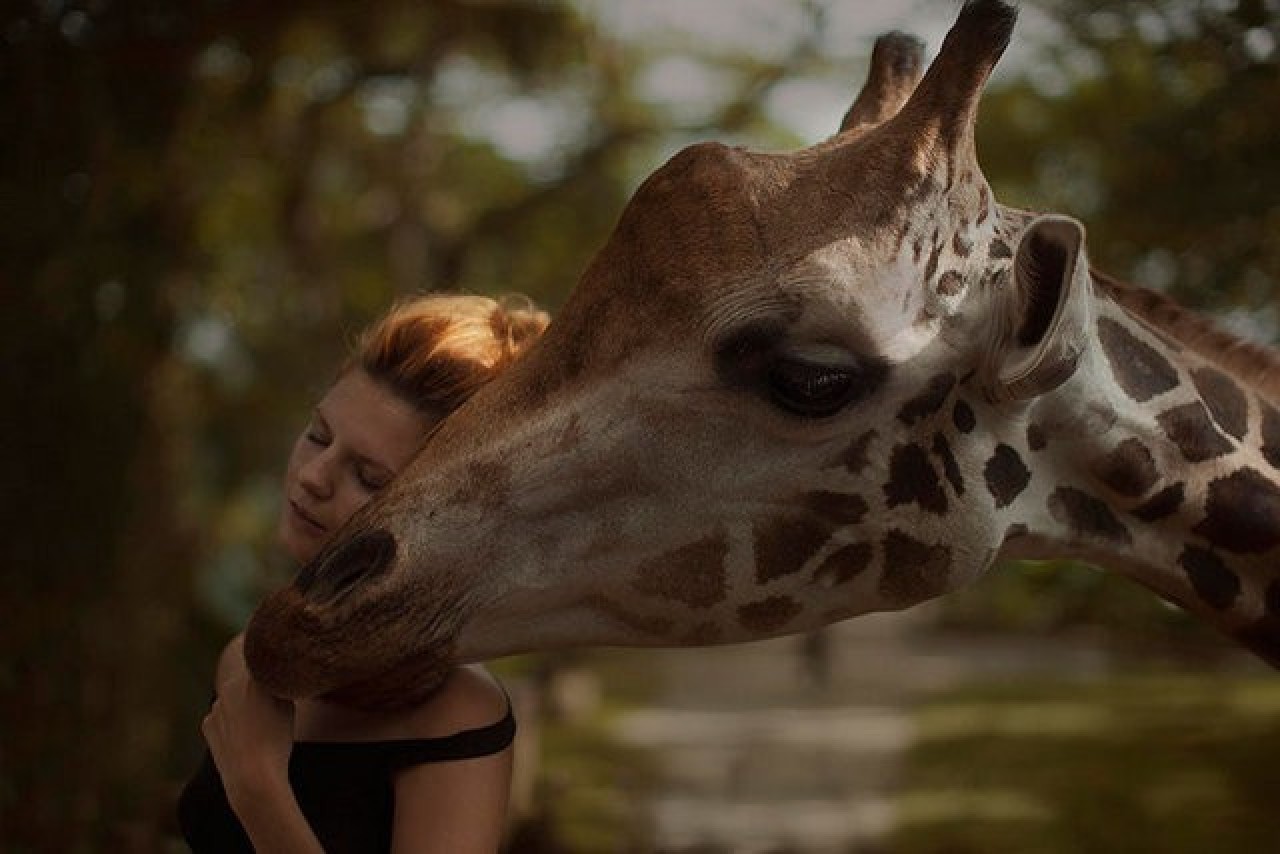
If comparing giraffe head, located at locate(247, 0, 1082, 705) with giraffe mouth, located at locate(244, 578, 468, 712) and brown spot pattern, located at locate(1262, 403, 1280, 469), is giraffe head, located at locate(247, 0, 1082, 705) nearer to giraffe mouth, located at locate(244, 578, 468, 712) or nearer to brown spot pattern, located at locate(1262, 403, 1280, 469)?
giraffe mouth, located at locate(244, 578, 468, 712)

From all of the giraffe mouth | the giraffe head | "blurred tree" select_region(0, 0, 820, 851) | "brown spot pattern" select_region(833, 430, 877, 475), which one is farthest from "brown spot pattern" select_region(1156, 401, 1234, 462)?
"blurred tree" select_region(0, 0, 820, 851)

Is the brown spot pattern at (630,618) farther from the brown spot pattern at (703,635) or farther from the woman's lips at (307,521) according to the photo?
the woman's lips at (307,521)

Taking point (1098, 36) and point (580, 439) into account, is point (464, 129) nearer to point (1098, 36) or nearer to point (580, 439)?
point (1098, 36)

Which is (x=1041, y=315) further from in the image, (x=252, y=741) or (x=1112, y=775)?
(x=1112, y=775)

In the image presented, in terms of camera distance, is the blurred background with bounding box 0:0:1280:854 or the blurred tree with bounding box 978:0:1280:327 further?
the blurred background with bounding box 0:0:1280:854

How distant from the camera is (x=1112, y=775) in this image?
5109 mm

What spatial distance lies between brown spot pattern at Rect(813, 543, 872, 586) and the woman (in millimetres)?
344

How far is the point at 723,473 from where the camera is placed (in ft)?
4.25

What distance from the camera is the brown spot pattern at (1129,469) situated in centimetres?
140

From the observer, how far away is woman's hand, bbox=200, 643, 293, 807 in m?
1.24

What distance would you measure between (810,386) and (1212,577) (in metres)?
0.53

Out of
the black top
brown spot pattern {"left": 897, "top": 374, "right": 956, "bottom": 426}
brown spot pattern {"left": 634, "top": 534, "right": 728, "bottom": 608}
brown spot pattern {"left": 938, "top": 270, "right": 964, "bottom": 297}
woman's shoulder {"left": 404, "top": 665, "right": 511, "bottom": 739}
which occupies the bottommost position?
the black top

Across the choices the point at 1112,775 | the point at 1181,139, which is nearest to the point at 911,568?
the point at 1181,139

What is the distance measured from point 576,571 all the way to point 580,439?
126 mm
